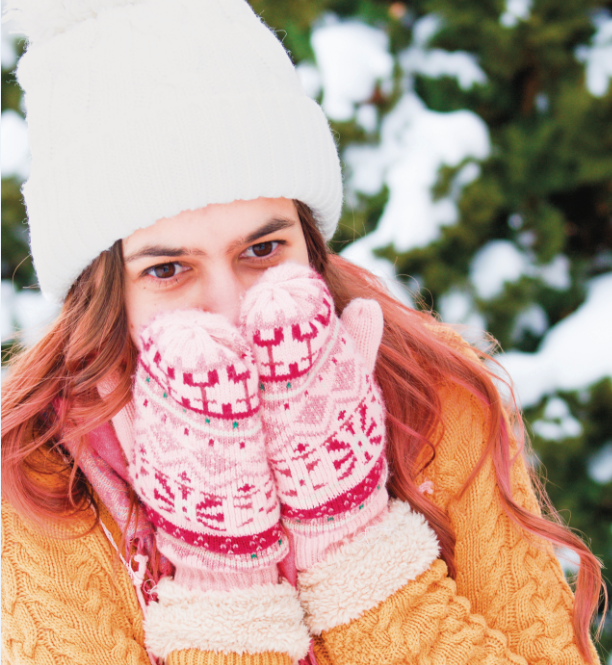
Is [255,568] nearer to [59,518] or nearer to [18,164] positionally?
[59,518]

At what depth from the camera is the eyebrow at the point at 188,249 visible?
88 centimetres

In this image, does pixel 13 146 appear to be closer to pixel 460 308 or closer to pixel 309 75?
pixel 309 75

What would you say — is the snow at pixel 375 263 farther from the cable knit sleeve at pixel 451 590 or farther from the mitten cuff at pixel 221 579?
the mitten cuff at pixel 221 579

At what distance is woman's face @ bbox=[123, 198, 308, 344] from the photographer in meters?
0.88

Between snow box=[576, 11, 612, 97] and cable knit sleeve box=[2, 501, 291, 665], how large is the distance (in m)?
1.50

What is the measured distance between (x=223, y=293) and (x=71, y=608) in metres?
0.53

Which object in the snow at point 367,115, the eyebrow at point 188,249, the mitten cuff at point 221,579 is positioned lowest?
the mitten cuff at point 221,579

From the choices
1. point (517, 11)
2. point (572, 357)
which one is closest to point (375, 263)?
point (572, 357)

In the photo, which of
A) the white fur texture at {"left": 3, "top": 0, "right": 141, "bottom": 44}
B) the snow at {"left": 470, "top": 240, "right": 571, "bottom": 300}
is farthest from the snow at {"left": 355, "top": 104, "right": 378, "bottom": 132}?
the white fur texture at {"left": 3, "top": 0, "right": 141, "bottom": 44}

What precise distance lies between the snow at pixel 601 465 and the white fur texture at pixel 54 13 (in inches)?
67.2

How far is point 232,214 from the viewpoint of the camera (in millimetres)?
895

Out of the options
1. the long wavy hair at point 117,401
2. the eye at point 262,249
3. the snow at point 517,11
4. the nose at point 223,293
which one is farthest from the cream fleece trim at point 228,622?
the snow at point 517,11

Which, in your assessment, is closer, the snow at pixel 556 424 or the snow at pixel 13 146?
the snow at pixel 556 424

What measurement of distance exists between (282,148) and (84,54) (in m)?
0.33
